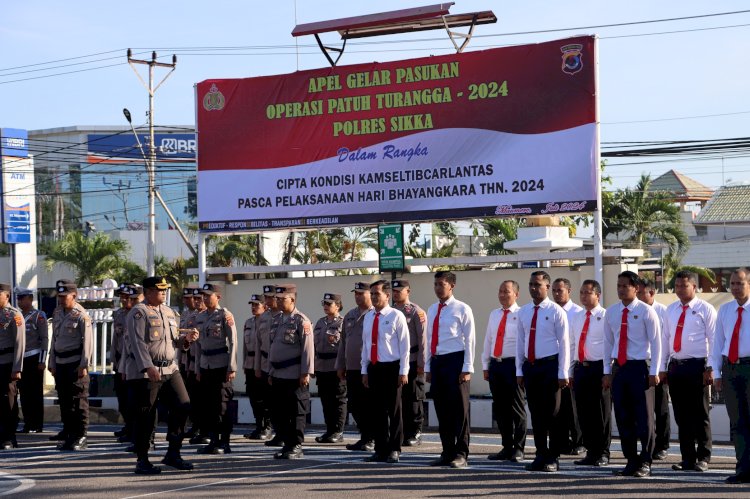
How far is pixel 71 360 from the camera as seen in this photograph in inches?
546

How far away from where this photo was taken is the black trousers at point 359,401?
41.4 feet

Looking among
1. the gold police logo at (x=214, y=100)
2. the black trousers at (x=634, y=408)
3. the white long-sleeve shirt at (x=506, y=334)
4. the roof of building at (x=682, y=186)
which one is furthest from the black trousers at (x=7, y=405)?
the roof of building at (x=682, y=186)

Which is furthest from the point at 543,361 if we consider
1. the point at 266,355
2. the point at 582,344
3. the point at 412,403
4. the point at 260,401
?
the point at 260,401

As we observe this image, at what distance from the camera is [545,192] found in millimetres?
15672

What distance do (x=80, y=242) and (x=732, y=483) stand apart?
36.8 metres

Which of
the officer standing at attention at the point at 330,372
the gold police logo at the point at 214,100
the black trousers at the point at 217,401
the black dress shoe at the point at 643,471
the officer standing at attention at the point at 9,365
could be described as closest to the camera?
the black dress shoe at the point at 643,471

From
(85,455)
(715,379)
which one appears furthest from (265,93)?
(715,379)

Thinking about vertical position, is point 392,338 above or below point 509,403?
above

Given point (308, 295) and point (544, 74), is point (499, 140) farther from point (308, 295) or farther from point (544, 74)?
point (308, 295)

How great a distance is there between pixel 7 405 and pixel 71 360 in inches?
37.5

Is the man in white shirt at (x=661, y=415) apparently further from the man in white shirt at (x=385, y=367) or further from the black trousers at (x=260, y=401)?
the black trousers at (x=260, y=401)

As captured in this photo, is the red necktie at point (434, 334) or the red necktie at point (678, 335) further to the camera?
the red necktie at point (434, 334)

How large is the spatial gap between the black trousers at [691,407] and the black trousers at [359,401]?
3.38 m

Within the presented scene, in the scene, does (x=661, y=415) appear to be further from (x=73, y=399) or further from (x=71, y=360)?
(x=71, y=360)
